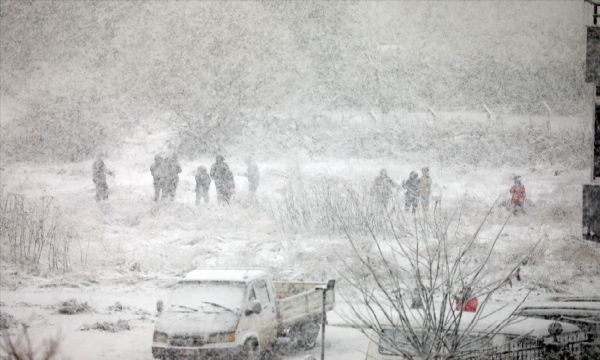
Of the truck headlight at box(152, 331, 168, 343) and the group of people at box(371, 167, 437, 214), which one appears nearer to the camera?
the truck headlight at box(152, 331, 168, 343)

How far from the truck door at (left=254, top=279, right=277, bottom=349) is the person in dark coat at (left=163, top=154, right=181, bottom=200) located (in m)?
12.3

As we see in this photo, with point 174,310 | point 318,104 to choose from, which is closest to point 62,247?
point 174,310

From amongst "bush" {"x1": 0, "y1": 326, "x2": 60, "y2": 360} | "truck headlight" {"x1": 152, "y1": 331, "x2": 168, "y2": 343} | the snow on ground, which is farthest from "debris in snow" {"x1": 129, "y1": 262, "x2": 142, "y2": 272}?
"truck headlight" {"x1": 152, "y1": 331, "x2": 168, "y2": 343}

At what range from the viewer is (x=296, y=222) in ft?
72.8

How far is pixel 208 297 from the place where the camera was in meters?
12.0


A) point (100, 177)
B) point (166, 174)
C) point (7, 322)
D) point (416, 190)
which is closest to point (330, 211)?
point (416, 190)

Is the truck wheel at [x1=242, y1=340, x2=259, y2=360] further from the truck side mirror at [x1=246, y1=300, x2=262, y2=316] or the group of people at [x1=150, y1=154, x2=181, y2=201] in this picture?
the group of people at [x1=150, y1=154, x2=181, y2=201]

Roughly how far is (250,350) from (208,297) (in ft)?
3.74

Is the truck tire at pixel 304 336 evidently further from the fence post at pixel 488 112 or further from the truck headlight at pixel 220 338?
the fence post at pixel 488 112

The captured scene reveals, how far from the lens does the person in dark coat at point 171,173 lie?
24.0 m

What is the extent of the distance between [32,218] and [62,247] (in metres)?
3.35

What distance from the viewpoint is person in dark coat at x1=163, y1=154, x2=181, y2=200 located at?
24.0 metres

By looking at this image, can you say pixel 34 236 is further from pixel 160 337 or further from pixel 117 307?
pixel 160 337

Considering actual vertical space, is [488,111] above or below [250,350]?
above
